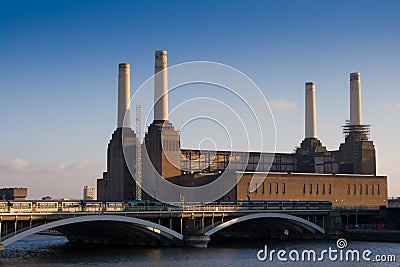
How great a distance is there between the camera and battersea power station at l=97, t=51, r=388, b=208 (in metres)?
119

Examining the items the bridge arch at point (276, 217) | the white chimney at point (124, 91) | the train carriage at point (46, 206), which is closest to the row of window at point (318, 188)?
the bridge arch at point (276, 217)

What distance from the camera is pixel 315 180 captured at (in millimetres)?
128875

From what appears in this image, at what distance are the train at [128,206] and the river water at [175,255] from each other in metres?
4.57

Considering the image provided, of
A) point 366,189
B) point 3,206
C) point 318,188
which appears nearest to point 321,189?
point 318,188

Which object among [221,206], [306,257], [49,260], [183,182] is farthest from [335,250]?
[183,182]

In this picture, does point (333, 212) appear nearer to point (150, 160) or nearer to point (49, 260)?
point (150, 160)

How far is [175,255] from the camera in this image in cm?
7594

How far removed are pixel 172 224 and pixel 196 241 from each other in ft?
12.6

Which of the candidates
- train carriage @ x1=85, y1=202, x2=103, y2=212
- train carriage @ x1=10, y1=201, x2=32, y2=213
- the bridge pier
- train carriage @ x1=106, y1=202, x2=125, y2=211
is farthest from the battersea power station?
train carriage @ x1=10, y1=201, x2=32, y2=213

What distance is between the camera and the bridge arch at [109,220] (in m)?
69.6

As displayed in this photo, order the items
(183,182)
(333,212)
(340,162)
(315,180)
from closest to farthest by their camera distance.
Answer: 1. (333,212)
2. (183,182)
3. (315,180)
4. (340,162)

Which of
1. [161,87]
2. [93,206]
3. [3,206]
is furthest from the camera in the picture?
[161,87]

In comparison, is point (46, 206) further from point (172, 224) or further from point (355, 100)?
point (355, 100)

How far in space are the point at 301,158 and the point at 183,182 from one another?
35.5 meters
